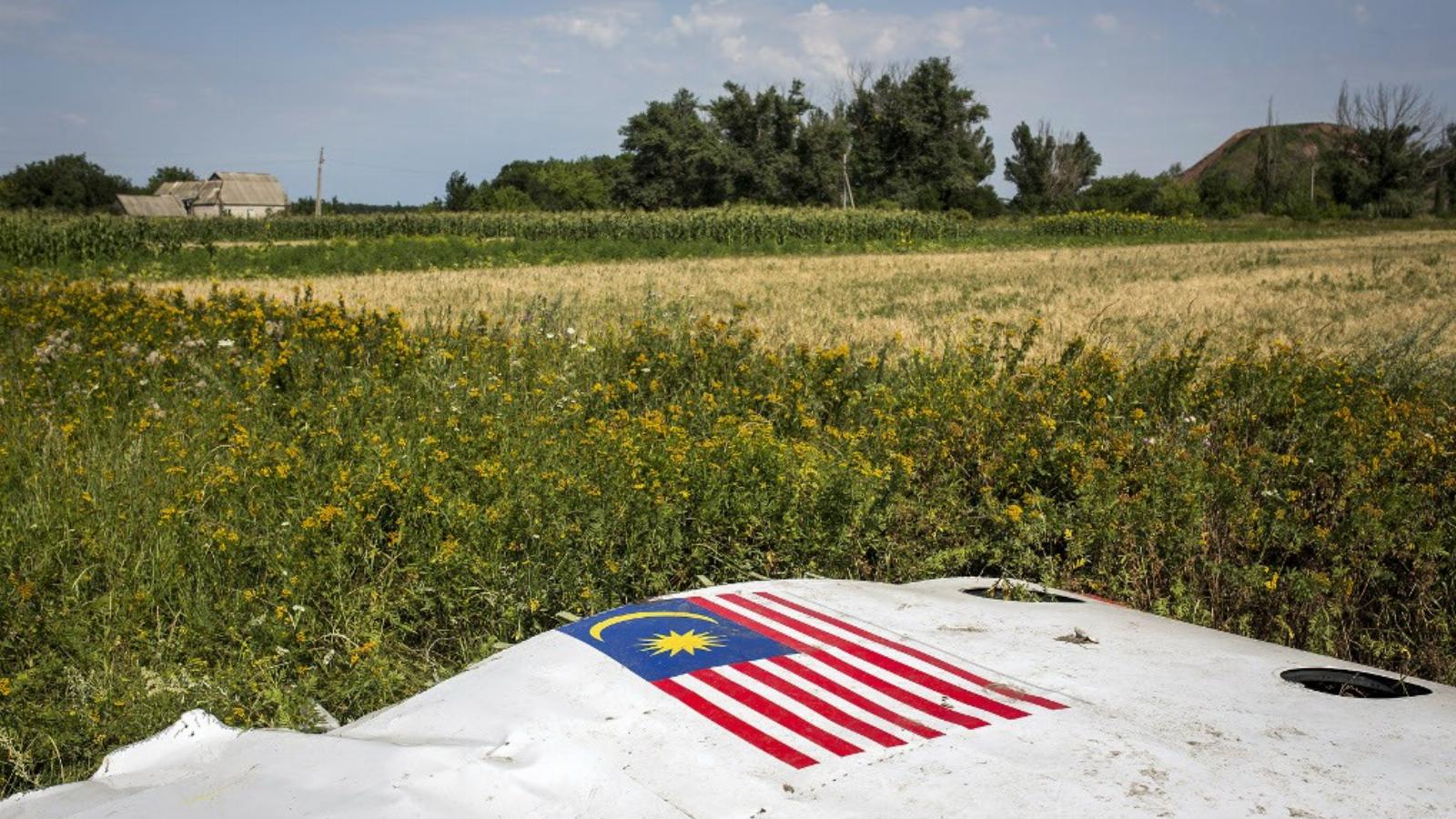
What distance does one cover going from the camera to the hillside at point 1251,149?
9987 centimetres

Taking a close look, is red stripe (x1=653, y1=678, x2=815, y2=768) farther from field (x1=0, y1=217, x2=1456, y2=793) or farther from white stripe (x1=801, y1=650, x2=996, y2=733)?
field (x1=0, y1=217, x2=1456, y2=793)

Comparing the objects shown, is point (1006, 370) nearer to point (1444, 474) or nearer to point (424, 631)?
point (1444, 474)

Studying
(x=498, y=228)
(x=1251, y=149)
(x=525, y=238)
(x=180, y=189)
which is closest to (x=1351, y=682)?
(x=525, y=238)

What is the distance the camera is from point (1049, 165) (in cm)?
7850

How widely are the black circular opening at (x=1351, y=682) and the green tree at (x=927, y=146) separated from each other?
65.9m

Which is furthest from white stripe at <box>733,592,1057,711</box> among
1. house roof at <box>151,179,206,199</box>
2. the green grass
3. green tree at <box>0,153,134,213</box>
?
house roof at <box>151,179,206,199</box>

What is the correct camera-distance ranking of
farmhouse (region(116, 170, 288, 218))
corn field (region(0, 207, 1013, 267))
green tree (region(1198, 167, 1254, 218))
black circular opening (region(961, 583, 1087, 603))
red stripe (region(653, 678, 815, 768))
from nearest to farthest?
red stripe (region(653, 678, 815, 768))
black circular opening (region(961, 583, 1087, 603))
corn field (region(0, 207, 1013, 267))
green tree (region(1198, 167, 1254, 218))
farmhouse (region(116, 170, 288, 218))

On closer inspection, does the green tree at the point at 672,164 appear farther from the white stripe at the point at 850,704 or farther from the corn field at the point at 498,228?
the white stripe at the point at 850,704

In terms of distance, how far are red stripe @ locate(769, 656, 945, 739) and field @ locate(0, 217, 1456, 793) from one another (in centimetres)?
131

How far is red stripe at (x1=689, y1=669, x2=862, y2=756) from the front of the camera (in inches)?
91.5

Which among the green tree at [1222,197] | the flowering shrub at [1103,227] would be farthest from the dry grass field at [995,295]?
the green tree at [1222,197]

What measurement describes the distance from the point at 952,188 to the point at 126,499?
219 feet

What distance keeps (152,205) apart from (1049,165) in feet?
234

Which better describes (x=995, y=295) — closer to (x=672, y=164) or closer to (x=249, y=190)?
(x=672, y=164)
